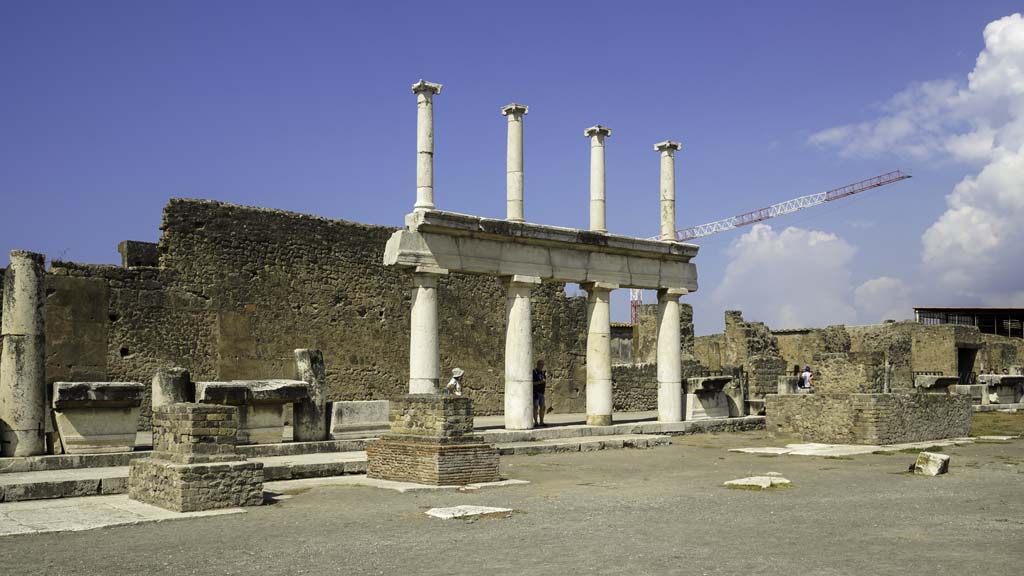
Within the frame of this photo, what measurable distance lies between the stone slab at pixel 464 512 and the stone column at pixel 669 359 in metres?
11.5

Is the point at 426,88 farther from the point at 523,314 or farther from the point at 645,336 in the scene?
the point at 645,336

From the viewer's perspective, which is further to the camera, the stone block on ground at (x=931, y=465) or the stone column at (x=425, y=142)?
the stone column at (x=425, y=142)

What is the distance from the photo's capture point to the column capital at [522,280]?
58.6 feet

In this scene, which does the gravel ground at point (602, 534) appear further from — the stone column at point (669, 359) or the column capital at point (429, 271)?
the stone column at point (669, 359)

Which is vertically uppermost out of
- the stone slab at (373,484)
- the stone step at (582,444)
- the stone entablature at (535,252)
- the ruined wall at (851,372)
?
the stone entablature at (535,252)

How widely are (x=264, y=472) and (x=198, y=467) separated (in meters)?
2.37

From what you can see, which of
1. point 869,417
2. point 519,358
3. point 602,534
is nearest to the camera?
point 602,534

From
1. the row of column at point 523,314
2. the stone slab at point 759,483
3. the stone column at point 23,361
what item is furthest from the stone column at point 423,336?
Answer: the stone slab at point 759,483

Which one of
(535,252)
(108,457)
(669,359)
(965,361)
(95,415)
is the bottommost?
(108,457)

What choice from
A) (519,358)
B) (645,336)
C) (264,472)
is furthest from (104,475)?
(645,336)

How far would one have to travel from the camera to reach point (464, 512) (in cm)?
922

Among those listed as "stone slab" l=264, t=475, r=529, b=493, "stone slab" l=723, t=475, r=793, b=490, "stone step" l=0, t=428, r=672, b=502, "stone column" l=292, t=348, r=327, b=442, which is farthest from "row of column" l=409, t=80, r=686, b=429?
"stone slab" l=723, t=475, r=793, b=490

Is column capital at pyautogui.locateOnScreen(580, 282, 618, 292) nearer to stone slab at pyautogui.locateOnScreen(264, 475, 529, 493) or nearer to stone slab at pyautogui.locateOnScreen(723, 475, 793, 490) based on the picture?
stone slab at pyautogui.locateOnScreen(264, 475, 529, 493)

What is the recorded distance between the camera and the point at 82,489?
35.4ft
